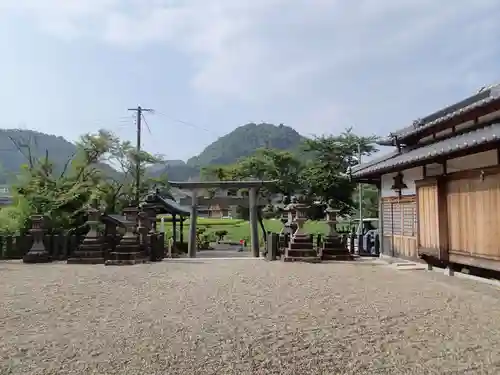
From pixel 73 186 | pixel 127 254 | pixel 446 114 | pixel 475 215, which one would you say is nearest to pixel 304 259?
pixel 127 254

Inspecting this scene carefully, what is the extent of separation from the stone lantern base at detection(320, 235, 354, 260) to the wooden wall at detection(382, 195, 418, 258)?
1261 millimetres

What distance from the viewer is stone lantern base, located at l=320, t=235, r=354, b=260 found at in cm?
1608

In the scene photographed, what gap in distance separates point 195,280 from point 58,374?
21.5 ft

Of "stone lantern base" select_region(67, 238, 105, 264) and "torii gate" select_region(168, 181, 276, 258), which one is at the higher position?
"torii gate" select_region(168, 181, 276, 258)

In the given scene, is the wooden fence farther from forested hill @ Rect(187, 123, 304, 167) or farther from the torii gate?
forested hill @ Rect(187, 123, 304, 167)

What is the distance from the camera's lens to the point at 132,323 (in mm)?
6355

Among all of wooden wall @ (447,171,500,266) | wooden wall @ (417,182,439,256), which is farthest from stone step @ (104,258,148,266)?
wooden wall @ (447,171,500,266)

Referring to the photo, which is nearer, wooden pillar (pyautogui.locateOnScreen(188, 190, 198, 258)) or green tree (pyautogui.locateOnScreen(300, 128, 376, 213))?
wooden pillar (pyautogui.locateOnScreen(188, 190, 198, 258))

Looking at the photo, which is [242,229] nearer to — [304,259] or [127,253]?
[304,259]

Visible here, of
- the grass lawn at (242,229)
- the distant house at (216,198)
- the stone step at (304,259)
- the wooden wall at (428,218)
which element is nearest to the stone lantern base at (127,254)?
the stone step at (304,259)

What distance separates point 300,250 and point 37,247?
8.90 meters

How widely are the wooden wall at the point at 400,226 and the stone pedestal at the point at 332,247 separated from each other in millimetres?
1295

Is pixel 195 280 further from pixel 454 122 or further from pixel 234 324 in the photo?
pixel 454 122

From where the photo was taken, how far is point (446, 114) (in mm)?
13008
